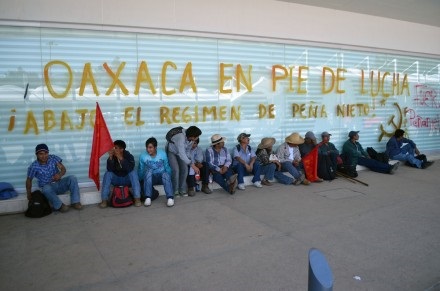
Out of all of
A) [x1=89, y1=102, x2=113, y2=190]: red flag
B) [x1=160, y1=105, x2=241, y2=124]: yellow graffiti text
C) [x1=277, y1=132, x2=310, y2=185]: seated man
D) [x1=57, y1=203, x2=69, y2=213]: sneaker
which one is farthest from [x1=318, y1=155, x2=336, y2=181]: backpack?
[x1=57, y1=203, x2=69, y2=213]: sneaker

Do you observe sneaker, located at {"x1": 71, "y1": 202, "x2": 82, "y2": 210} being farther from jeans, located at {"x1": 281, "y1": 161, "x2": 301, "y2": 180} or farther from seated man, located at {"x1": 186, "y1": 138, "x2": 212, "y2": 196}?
jeans, located at {"x1": 281, "y1": 161, "x2": 301, "y2": 180}

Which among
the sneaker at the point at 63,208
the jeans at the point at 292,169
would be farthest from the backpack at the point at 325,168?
the sneaker at the point at 63,208

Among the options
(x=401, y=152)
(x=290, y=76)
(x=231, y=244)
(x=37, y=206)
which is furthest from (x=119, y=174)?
(x=401, y=152)

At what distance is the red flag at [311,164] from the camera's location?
670 cm

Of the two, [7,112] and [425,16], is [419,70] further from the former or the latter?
[7,112]

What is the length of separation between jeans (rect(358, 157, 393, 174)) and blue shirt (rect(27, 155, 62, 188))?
6.67 metres

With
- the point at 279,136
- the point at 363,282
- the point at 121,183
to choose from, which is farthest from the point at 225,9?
the point at 363,282

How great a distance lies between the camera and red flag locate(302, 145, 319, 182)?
6703mm

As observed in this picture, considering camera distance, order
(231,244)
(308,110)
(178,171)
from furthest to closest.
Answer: (308,110) → (178,171) → (231,244)

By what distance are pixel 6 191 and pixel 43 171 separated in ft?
2.30

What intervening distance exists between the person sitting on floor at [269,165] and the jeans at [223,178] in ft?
2.76

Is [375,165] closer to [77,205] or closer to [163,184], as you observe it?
[163,184]

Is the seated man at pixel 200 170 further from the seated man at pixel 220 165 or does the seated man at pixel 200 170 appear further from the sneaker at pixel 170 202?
the sneaker at pixel 170 202

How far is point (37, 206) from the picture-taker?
4.80 m
